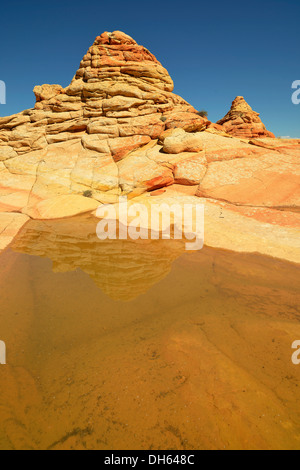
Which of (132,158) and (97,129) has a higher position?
(97,129)

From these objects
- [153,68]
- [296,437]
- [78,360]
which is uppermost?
[153,68]

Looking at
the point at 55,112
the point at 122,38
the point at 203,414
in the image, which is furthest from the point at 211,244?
the point at 122,38

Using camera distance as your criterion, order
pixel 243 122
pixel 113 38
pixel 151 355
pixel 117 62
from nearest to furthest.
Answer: pixel 151 355, pixel 117 62, pixel 113 38, pixel 243 122

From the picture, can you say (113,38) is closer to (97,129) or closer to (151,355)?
(97,129)

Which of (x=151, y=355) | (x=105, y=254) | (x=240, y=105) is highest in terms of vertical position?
(x=240, y=105)

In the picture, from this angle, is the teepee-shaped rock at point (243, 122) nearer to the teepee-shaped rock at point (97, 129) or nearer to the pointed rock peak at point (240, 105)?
the pointed rock peak at point (240, 105)

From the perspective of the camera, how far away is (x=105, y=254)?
7027mm

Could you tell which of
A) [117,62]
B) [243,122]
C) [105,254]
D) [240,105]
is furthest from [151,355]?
[240,105]

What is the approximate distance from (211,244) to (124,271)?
307cm

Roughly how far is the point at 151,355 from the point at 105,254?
406 centimetres

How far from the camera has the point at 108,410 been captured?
2707 millimetres

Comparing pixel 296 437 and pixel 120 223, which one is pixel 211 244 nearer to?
pixel 120 223

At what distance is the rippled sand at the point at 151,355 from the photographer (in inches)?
98.3

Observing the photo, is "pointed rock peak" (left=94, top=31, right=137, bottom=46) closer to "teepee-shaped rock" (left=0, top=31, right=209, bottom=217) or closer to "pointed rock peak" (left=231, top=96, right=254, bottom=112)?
"teepee-shaped rock" (left=0, top=31, right=209, bottom=217)
